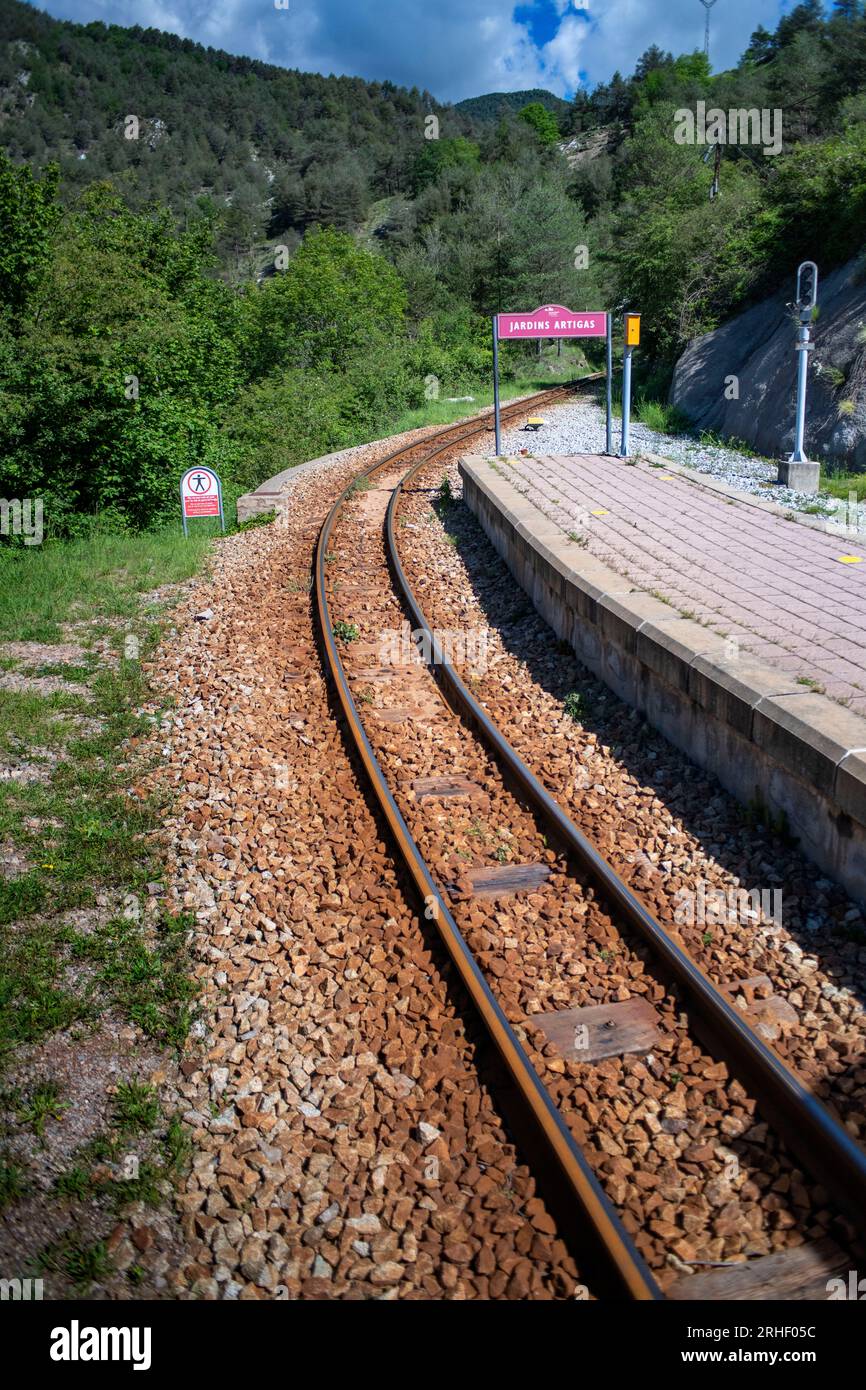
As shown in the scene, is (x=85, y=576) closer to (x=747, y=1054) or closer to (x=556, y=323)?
(x=556, y=323)

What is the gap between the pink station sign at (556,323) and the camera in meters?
14.1

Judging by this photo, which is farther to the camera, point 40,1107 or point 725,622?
point 725,622

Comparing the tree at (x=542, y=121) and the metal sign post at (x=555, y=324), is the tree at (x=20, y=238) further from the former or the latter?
the tree at (x=542, y=121)

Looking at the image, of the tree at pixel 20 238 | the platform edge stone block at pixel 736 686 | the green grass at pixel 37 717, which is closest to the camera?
the platform edge stone block at pixel 736 686

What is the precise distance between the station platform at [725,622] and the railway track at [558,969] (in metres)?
1.03

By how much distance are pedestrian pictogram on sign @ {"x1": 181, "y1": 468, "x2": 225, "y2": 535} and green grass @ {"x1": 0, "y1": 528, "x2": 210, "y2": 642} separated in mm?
329

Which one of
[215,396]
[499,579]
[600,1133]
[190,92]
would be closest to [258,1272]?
[600,1133]

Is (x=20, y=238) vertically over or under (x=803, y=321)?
over

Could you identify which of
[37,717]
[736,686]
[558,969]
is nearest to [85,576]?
[37,717]

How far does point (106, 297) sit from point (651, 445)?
9.36m

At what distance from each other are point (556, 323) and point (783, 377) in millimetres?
3587

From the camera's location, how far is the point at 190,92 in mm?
142750

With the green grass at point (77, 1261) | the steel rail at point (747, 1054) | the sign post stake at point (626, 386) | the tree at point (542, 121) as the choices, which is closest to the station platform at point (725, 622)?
the steel rail at point (747, 1054)

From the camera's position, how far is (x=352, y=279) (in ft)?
125
